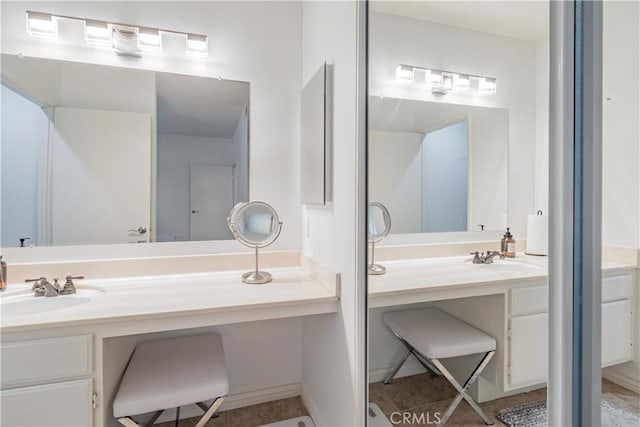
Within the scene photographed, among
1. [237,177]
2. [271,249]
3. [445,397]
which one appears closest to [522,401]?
[445,397]

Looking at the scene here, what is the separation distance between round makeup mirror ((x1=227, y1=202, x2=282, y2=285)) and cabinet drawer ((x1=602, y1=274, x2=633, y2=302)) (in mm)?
1393

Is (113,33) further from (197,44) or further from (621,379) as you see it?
(621,379)

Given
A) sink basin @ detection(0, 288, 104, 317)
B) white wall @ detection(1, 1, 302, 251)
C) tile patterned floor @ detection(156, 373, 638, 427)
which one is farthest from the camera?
white wall @ detection(1, 1, 302, 251)

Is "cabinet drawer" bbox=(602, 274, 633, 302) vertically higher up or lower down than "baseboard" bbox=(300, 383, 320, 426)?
higher up

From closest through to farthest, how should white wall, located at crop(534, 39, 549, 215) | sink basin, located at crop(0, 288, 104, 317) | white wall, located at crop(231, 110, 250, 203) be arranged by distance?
white wall, located at crop(534, 39, 549, 215), sink basin, located at crop(0, 288, 104, 317), white wall, located at crop(231, 110, 250, 203)

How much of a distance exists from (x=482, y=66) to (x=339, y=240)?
0.87 metres

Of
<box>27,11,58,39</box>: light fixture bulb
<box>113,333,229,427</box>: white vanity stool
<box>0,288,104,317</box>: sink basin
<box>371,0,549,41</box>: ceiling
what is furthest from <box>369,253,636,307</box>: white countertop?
<box>27,11,58,39</box>: light fixture bulb

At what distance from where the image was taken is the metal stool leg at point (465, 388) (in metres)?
0.82

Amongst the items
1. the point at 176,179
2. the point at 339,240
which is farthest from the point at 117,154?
the point at 339,240

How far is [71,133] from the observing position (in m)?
1.66

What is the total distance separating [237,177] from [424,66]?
4.15 ft

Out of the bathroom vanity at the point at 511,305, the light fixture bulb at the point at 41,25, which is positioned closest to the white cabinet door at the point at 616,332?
the bathroom vanity at the point at 511,305

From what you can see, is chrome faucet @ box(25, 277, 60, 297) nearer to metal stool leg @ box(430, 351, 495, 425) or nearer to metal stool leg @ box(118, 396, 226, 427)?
metal stool leg @ box(118, 396, 226, 427)

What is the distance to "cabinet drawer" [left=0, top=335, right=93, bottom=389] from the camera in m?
1.08
